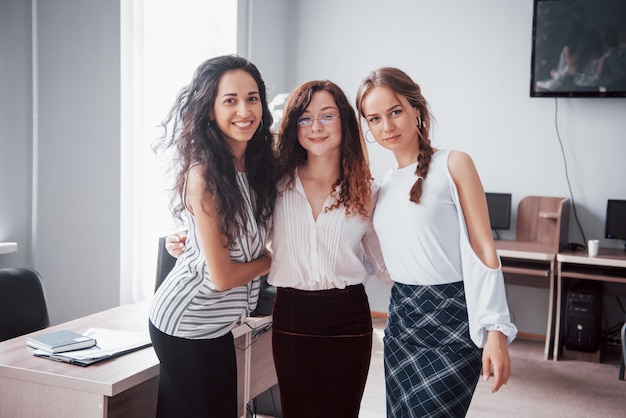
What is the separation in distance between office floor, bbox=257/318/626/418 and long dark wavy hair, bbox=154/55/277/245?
177 centimetres

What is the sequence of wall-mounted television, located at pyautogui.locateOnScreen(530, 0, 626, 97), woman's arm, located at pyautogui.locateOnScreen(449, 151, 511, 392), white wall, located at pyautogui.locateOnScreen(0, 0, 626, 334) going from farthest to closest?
wall-mounted television, located at pyautogui.locateOnScreen(530, 0, 626, 97) < white wall, located at pyautogui.locateOnScreen(0, 0, 626, 334) < woman's arm, located at pyautogui.locateOnScreen(449, 151, 511, 392)

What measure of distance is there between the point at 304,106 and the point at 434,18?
12.1 feet

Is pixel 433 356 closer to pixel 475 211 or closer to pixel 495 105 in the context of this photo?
pixel 475 211

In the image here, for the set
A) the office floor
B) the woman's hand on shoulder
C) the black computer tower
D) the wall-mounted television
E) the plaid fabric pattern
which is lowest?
the office floor

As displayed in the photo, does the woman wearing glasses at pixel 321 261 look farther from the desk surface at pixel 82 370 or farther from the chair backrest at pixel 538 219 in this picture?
the chair backrest at pixel 538 219

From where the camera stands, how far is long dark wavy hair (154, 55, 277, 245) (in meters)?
1.65

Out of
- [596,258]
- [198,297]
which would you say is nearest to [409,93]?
[198,297]

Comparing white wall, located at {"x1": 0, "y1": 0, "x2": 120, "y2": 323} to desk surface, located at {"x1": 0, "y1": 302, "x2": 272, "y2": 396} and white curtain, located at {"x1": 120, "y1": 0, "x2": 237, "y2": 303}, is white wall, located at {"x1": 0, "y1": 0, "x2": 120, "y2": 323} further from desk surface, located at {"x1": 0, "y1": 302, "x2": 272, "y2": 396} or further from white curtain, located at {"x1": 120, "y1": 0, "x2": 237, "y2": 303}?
desk surface, located at {"x1": 0, "y1": 302, "x2": 272, "y2": 396}

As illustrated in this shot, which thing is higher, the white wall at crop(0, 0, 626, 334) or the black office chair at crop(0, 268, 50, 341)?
the white wall at crop(0, 0, 626, 334)

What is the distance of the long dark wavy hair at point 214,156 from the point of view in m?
1.65

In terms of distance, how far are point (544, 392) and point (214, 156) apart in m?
2.90

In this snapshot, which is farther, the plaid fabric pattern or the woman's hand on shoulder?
the woman's hand on shoulder

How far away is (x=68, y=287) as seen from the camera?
10.9ft

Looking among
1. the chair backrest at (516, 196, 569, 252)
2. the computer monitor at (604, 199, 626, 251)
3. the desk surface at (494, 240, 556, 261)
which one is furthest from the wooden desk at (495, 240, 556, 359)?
the computer monitor at (604, 199, 626, 251)
